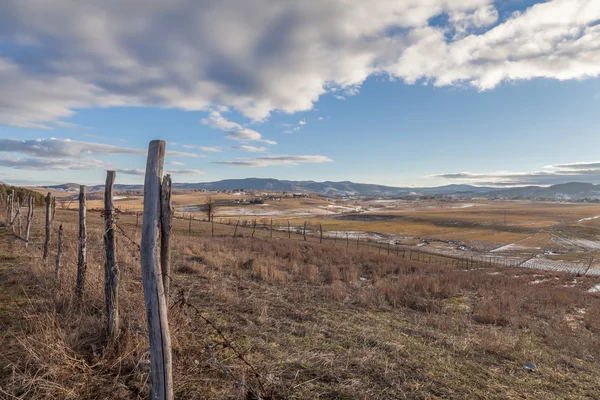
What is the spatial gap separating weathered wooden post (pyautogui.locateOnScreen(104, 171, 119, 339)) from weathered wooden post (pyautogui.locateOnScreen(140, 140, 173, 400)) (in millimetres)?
1683

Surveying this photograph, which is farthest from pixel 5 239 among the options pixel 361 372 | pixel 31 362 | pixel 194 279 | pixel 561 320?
pixel 561 320

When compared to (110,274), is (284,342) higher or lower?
lower

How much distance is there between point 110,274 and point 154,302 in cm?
206

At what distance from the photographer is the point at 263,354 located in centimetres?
534

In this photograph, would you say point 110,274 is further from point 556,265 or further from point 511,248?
point 511,248

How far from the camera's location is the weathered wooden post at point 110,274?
474 cm

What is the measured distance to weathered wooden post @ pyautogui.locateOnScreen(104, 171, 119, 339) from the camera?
15.6ft

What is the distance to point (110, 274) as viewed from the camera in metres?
4.94

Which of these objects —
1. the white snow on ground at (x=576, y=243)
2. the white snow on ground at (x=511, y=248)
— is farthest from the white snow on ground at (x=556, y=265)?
the white snow on ground at (x=576, y=243)

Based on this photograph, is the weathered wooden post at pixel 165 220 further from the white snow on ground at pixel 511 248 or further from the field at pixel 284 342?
the white snow on ground at pixel 511 248

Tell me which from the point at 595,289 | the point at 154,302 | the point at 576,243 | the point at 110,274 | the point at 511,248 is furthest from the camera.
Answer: the point at 576,243

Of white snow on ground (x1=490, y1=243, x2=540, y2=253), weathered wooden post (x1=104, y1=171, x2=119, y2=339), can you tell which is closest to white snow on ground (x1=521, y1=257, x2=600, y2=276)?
white snow on ground (x1=490, y1=243, x2=540, y2=253)

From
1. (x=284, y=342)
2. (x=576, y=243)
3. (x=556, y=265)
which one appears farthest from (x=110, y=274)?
(x=576, y=243)

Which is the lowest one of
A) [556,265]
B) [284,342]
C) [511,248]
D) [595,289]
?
[511,248]
